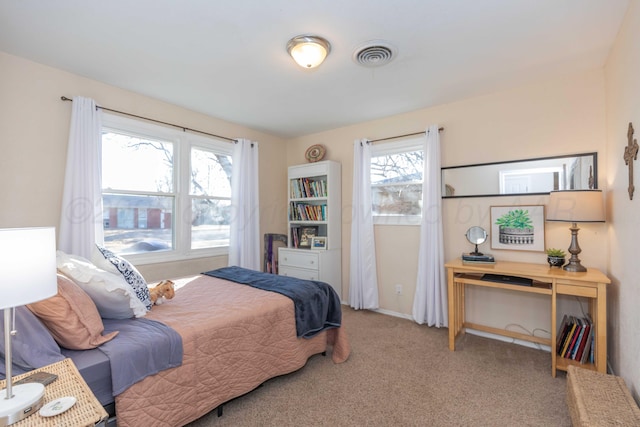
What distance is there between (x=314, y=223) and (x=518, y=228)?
2311mm

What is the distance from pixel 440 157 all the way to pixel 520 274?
1403mm

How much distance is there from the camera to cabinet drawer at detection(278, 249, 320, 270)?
382 centimetres

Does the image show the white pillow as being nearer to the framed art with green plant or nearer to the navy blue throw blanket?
the navy blue throw blanket

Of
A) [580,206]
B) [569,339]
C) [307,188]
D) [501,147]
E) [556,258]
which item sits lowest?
[569,339]

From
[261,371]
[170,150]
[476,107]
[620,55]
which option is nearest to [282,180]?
[170,150]

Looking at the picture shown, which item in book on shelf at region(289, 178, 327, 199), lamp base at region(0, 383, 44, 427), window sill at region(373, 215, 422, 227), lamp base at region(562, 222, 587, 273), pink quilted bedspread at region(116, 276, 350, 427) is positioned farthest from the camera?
book on shelf at region(289, 178, 327, 199)

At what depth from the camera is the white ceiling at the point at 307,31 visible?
179 cm

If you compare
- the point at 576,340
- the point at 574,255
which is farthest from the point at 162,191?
the point at 576,340

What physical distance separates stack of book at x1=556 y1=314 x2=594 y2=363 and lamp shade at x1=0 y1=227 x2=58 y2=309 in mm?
3164

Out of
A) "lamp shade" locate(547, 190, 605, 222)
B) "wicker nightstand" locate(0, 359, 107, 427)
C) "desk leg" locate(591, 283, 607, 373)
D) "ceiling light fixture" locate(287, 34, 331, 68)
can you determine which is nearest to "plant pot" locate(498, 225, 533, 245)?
"lamp shade" locate(547, 190, 605, 222)

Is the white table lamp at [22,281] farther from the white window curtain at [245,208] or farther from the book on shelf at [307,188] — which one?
the book on shelf at [307,188]

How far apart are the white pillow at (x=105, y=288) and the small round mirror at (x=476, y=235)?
2817mm

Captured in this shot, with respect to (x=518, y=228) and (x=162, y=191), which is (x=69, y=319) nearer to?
(x=162, y=191)

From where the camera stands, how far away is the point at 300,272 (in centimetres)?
395
